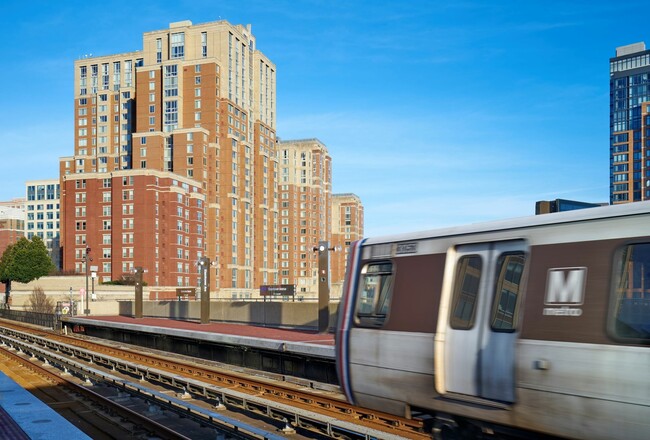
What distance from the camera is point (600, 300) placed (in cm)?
753

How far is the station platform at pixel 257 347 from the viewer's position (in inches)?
846

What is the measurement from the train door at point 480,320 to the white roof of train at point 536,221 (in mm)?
239

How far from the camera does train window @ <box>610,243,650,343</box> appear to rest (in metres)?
7.11

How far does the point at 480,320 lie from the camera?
29.7 feet

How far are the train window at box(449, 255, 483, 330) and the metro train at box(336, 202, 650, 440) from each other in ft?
0.06

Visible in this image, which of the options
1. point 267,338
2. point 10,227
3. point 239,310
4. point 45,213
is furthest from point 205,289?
point 10,227

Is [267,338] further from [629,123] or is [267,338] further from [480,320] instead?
[629,123]

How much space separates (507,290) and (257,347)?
1668cm

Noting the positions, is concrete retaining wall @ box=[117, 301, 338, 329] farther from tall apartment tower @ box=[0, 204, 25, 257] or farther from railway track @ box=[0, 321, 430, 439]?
tall apartment tower @ box=[0, 204, 25, 257]

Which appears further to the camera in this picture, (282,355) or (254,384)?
(282,355)

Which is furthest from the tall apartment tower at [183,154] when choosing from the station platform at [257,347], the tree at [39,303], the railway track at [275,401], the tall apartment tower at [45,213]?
the railway track at [275,401]

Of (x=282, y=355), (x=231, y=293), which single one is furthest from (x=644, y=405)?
(x=231, y=293)

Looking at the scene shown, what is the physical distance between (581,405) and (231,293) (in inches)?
4686

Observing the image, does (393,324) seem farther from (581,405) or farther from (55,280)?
(55,280)
